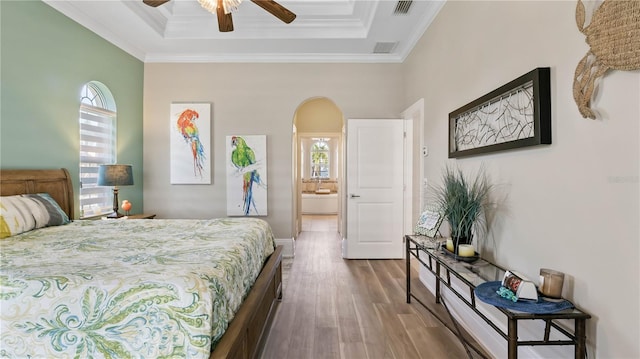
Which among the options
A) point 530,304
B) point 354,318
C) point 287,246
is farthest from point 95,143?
point 530,304

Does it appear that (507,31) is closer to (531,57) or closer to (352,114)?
(531,57)

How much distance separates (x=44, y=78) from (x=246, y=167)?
2.43 meters

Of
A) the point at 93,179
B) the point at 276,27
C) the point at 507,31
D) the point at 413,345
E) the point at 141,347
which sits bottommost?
the point at 413,345

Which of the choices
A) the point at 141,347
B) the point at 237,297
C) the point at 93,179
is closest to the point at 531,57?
the point at 237,297

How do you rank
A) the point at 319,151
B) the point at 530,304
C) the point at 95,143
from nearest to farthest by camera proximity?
the point at 530,304
the point at 95,143
the point at 319,151

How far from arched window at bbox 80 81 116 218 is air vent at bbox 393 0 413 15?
3.69 metres

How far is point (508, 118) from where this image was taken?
1.95 metres

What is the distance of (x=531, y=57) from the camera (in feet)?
5.75

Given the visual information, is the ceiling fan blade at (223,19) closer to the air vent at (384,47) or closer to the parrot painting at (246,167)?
the parrot painting at (246,167)

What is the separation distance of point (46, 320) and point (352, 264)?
3.41 metres

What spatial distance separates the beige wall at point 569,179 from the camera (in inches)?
47.9

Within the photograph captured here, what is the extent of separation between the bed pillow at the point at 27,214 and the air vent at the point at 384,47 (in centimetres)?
408

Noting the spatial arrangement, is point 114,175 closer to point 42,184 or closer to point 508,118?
point 42,184

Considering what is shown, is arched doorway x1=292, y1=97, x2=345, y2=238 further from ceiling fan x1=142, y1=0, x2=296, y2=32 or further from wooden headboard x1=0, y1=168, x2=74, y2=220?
ceiling fan x1=142, y1=0, x2=296, y2=32
